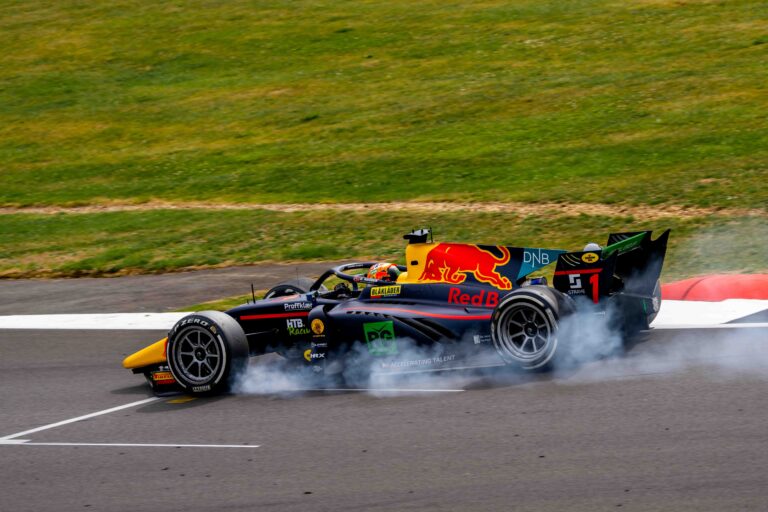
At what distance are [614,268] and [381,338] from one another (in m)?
2.18

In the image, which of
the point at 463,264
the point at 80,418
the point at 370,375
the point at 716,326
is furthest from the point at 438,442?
the point at 716,326

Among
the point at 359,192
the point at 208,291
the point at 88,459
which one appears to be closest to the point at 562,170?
the point at 359,192

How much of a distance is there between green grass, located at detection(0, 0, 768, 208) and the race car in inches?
294

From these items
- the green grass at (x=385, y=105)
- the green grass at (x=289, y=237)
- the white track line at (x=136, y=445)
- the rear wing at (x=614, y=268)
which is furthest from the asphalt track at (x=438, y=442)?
the green grass at (x=385, y=105)

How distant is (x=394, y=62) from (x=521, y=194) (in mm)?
15150

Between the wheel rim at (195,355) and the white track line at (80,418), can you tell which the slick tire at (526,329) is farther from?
the white track line at (80,418)

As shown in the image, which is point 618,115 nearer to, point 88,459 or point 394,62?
point 394,62

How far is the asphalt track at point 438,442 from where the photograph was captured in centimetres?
689

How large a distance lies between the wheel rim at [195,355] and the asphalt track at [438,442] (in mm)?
259

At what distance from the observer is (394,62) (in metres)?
34.5

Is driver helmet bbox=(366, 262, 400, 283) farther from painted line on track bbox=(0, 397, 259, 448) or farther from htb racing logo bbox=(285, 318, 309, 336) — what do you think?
painted line on track bbox=(0, 397, 259, 448)

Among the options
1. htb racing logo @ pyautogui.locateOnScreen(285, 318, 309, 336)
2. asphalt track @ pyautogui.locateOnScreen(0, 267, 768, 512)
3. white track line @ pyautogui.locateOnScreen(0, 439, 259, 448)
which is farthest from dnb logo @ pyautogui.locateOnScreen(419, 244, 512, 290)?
white track line @ pyautogui.locateOnScreen(0, 439, 259, 448)

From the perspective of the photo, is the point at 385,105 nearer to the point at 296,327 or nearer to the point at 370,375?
the point at 296,327

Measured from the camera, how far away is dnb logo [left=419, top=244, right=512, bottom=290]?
9.95 meters
